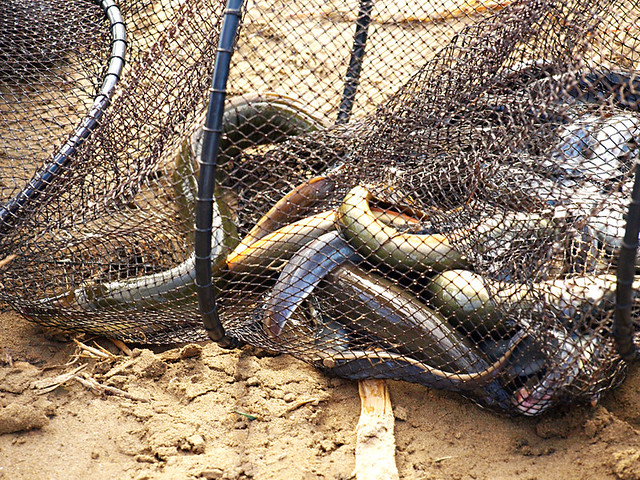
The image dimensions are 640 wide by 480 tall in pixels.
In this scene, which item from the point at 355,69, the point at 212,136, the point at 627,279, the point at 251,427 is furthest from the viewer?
the point at 355,69

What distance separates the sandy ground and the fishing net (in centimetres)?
11

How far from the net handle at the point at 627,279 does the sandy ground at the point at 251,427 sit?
1.64ft

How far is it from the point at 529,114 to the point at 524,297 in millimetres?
875

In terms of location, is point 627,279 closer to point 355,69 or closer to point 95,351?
point 355,69

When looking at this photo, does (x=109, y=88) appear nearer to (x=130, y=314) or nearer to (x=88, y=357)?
(x=130, y=314)

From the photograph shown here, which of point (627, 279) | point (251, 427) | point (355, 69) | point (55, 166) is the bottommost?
point (251, 427)

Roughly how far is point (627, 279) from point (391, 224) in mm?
1050

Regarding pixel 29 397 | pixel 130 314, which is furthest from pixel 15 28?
pixel 29 397

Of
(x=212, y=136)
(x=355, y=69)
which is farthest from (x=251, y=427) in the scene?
(x=355, y=69)

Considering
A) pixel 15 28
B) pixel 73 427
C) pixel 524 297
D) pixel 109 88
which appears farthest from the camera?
pixel 15 28

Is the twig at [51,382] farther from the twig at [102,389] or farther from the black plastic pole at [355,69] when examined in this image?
the black plastic pole at [355,69]

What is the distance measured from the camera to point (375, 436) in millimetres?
2322

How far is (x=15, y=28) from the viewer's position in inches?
135

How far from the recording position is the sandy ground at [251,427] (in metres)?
2.22
